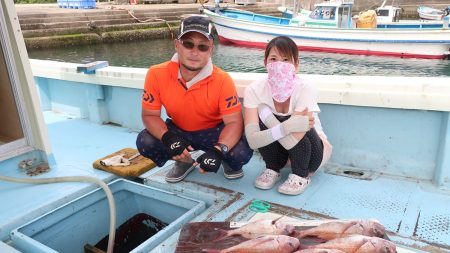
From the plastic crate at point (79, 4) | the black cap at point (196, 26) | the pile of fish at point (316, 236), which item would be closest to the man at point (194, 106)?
the black cap at point (196, 26)

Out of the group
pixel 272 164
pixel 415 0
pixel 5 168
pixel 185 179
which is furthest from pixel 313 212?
pixel 415 0

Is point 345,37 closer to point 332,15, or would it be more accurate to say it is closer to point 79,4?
point 332,15

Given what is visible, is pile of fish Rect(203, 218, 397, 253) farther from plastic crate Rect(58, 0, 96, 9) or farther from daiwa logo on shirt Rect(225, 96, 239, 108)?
plastic crate Rect(58, 0, 96, 9)

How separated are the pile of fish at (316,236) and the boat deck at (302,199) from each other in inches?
10.9

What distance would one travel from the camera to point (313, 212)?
2.25m

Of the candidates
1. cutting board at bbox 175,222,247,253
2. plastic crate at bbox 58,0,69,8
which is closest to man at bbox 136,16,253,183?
cutting board at bbox 175,222,247,253

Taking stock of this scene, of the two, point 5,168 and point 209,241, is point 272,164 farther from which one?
point 5,168

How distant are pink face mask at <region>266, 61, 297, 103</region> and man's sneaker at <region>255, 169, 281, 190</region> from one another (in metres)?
0.53

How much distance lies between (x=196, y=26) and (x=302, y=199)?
1.30m

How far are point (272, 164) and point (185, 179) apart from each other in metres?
0.66

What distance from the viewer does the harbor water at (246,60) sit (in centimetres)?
1434

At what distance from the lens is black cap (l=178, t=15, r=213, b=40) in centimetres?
229

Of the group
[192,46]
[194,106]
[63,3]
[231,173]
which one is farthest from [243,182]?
[63,3]

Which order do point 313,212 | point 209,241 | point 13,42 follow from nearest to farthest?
point 209,241 < point 313,212 < point 13,42
